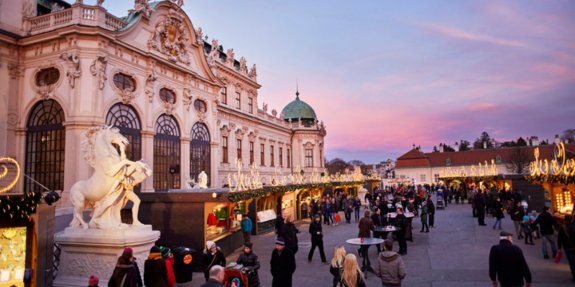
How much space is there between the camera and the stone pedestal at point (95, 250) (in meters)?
10.1

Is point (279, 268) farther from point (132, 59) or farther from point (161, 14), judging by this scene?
point (161, 14)

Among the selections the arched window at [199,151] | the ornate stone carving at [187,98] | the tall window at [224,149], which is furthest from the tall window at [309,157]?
the ornate stone carving at [187,98]

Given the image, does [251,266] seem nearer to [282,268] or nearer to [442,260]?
[282,268]

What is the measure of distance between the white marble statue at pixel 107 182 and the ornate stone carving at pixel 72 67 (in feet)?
33.2

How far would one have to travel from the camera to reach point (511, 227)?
20.1 metres

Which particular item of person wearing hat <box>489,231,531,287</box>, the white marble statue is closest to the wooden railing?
the white marble statue

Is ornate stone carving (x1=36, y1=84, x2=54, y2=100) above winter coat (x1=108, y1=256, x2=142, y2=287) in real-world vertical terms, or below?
above

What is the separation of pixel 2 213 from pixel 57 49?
47.2ft

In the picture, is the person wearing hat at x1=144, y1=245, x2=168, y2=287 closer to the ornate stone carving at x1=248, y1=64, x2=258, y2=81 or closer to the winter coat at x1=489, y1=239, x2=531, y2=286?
the winter coat at x1=489, y1=239, x2=531, y2=286

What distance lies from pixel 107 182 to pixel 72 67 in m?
11.4

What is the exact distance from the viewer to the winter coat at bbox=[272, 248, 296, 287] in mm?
8383

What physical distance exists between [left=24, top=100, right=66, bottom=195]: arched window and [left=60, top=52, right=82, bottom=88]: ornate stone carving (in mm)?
1713

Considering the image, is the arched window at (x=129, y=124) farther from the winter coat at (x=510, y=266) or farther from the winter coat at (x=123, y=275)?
the winter coat at (x=510, y=266)

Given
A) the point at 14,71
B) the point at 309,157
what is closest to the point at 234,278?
the point at 14,71
